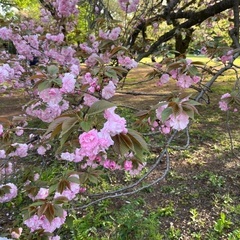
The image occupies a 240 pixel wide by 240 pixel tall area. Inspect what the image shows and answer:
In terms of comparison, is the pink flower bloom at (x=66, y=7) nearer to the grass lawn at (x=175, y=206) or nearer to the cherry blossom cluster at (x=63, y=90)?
the cherry blossom cluster at (x=63, y=90)

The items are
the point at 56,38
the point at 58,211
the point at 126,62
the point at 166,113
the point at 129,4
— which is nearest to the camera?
the point at 166,113

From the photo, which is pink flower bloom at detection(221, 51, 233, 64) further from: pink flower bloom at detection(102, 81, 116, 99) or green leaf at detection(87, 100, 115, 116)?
green leaf at detection(87, 100, 115, 116)

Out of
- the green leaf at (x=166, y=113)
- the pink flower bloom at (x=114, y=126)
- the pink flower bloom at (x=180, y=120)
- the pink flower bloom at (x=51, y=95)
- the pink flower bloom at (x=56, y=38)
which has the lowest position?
the pink flower bloom at (x=180, y=120)

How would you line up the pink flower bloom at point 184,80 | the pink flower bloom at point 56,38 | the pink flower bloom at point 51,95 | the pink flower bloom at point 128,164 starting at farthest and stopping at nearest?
the pink flower bloom at point 56,38
the pink flower bloom at point 184,80
the pink flower bloom at point 128,164
the pink flower bloom at point 51,95

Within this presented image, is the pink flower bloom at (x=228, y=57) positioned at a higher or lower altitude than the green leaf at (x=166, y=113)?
lower

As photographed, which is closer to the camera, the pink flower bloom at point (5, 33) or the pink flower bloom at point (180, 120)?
the pink flower bloom at point (180, 120)

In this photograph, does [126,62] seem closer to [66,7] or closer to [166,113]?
[66,7]

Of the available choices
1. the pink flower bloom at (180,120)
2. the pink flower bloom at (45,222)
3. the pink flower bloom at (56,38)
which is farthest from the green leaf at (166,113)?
the pink flower bloom at (56,38)

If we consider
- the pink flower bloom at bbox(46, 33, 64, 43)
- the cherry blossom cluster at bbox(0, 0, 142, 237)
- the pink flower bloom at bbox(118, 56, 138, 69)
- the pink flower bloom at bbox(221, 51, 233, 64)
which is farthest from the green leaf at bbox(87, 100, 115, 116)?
the pink flower bloom at bbox(46, 33, 64, 43)

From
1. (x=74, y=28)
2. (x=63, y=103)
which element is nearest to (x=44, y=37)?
(x=74, y=28)

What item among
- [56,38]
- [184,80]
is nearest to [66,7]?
[56,38]

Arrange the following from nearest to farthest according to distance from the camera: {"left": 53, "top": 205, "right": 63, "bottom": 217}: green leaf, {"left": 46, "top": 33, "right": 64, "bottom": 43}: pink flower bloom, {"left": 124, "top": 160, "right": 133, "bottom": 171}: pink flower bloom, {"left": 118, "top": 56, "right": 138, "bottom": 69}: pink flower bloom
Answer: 1. {"left": 53, "top": 205, "right": 63, "bottom": 217}: green leaf
2. {"left": 124, "top": 160, "right": 133, "bottom": 171}: pink flower bloom
3. {"left": 118, "top": 56, "right": 138, "bottom": 69}: pink flower bloom
4. {"left": 46, "top": 33, "right": 64, "bottom": 43}: pink flower bloom

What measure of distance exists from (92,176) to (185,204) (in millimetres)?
1314

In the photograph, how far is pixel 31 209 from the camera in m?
1.09
